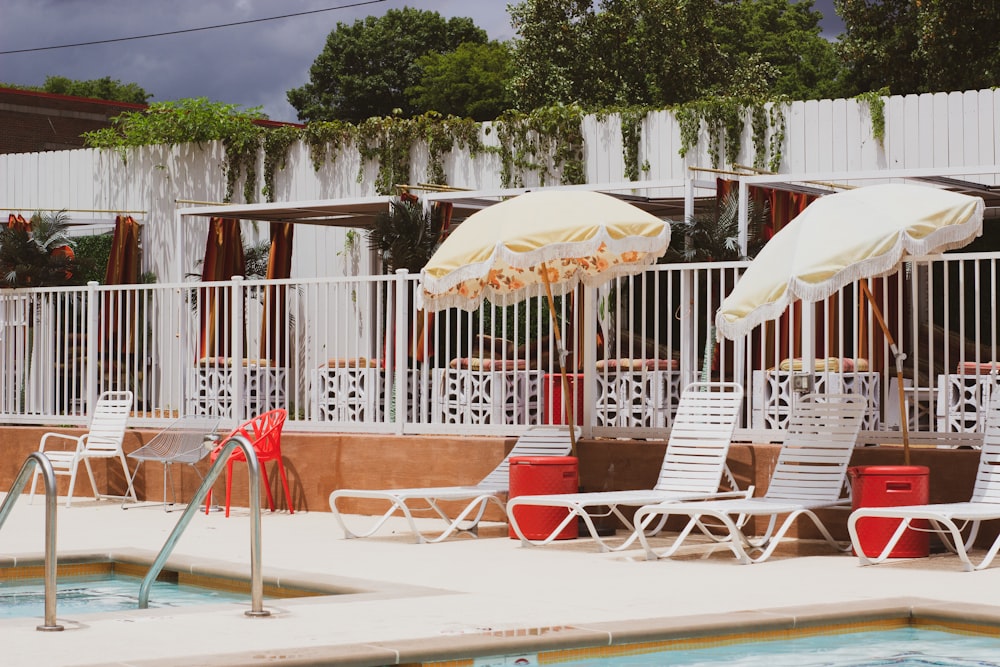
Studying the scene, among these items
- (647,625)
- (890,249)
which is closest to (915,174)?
(890,249)

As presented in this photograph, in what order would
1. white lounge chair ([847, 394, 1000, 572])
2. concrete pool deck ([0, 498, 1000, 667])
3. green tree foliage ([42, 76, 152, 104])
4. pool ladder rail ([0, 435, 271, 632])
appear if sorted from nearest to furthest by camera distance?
concrete pool deck ([0, 498, 1000, 667])
pool ladder rail ([0, 435, 271, 632])
white lounge chair ([847, 394, 1000, 572])
green tree foliage ([42, 76, 152, 104])

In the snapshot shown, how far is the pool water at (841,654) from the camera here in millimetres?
6121

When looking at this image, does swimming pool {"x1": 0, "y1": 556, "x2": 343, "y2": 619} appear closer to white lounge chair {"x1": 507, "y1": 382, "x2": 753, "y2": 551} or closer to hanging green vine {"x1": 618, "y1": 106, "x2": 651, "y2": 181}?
white lounge chair {"x1": 507, "y1": 382, "x2": 753, "y2": 551}

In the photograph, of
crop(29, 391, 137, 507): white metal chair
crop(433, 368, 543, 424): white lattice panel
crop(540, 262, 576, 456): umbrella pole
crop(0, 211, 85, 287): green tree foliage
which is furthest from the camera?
crop(0, 211, 85, 287): green tree foliage

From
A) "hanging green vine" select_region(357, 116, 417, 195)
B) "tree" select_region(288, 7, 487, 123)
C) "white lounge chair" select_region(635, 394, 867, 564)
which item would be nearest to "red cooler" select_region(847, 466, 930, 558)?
"white lounge chair" select_region(635, 394, 867, 564)

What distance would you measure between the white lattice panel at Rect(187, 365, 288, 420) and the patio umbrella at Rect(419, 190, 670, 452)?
2750 mm

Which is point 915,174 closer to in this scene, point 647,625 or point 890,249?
point 890,249

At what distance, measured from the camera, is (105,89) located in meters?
61.7

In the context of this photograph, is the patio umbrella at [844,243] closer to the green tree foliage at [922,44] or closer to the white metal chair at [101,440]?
the white metal chair at [101,440]

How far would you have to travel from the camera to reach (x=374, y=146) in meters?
20.5

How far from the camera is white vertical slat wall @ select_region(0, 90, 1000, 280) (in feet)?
55.2

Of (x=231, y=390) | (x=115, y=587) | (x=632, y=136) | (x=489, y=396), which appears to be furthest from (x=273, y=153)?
(x=115, y=587)

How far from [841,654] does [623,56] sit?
30.4 m

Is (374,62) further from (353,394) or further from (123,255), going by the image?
(353,394)
